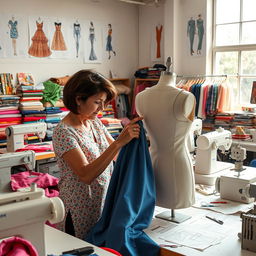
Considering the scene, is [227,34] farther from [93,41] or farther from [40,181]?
[40,181]

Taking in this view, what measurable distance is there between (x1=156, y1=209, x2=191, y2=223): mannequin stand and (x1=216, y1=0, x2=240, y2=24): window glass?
396 centimetres

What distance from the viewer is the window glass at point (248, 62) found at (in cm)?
522

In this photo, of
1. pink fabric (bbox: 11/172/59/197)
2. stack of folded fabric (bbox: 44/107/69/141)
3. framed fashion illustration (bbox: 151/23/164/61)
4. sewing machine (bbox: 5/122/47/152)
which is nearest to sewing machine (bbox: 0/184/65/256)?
pink fabric (bbox: 11/172/59/197)

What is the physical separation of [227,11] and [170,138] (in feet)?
13.1

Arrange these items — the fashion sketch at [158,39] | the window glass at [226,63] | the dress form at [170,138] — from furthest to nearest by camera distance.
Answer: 1. the fashion sketch at [158,39]
2. the window glass at [226,63]
3. the dress form at [170,138]

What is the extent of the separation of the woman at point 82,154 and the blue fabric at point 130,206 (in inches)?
3.1

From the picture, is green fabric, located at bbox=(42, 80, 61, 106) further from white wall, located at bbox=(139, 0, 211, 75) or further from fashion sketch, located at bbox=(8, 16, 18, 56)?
white wall, located at bbox=(139, 0, 211, 75)

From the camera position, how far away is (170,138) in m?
2.00

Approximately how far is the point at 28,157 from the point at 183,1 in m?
4.15

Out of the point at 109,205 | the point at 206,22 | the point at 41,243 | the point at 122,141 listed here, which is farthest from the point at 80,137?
the point at 206,22

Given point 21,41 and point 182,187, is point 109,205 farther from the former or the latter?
point 21,41

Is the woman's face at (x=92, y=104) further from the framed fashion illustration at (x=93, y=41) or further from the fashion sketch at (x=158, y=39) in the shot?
the fashion sketch at (x=158, y=39)

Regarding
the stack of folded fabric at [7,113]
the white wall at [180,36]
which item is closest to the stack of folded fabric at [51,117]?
the stack of folded fabric at [7,113]

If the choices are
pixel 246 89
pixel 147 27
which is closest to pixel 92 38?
pixel 147 27
